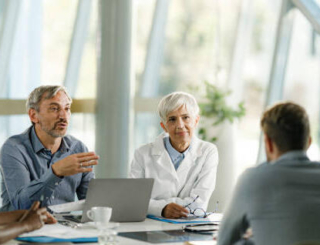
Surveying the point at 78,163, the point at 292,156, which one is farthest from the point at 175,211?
the point at 292,156

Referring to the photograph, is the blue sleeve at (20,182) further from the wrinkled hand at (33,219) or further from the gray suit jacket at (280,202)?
the gray suit jacket at (280,202)

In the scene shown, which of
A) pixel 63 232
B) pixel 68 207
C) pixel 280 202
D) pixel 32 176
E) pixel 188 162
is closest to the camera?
pixel 280 202

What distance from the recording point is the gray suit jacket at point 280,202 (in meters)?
2.05

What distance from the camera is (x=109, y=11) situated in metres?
6.16

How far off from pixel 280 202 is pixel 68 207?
1458 mm

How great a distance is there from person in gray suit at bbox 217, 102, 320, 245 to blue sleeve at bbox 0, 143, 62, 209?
1.25m

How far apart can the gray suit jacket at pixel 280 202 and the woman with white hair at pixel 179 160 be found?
1396mm

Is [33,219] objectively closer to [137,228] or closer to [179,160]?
[137,228]

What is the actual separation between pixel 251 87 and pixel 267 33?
0.71 metres

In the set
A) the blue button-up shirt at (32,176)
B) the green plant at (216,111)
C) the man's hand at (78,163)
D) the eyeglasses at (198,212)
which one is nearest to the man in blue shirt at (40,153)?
the blue button-up shirt at (32,176)

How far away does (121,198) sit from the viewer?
2.98 metres

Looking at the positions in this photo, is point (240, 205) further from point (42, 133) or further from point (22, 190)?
point (42, 133)

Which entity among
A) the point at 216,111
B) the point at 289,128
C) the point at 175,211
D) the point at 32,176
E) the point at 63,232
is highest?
the point at 216,111

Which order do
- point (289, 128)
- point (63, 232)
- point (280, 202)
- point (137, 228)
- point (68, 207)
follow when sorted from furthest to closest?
point (68, 207)
point (137, 228)
point (63, 232)
point (289, 128)
point (280, 202)
